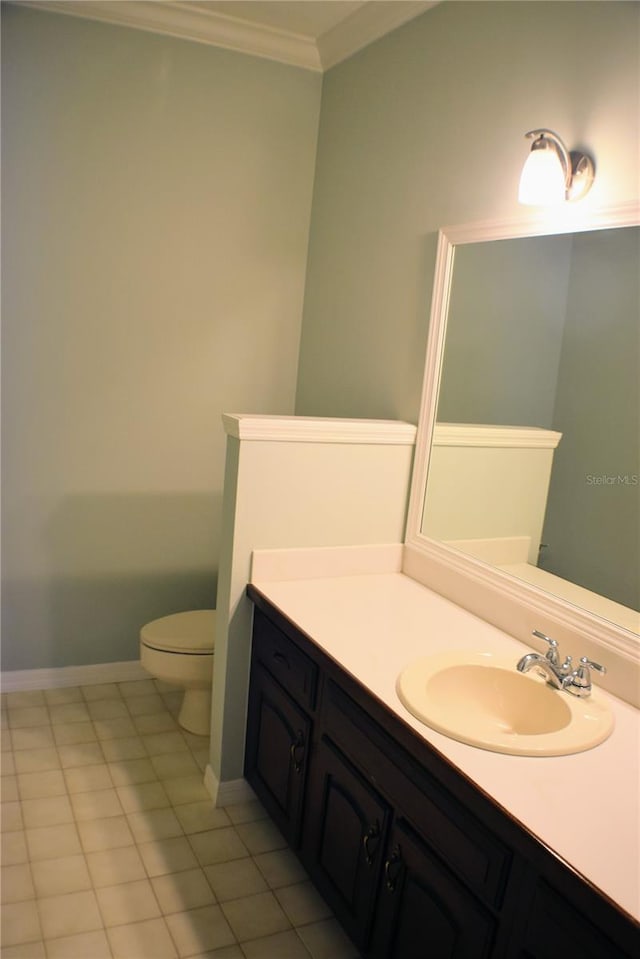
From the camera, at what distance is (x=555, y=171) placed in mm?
1772

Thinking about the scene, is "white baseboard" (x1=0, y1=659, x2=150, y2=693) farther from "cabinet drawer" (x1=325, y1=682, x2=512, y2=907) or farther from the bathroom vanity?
"cabinet drawer" (x1=325, y1=682, x2=512, y2=907)

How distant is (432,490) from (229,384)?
3.66 ft

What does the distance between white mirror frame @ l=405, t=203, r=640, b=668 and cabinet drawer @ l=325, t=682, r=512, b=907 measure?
1.69ft

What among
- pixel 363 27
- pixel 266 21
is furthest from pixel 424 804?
pixel 266 21

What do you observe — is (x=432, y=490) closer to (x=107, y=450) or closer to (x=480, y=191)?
(x=480, y=191)

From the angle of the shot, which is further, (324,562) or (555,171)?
(324,562)

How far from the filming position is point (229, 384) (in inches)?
122

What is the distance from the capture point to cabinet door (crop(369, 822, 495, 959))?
4.46ft

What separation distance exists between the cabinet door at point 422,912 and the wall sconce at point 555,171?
145cm

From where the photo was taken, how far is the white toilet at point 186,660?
2674 millimetres

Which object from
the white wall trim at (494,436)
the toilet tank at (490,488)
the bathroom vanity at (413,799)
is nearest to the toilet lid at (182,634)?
the bathroom vanity at (413,799)

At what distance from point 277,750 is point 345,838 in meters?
0.42

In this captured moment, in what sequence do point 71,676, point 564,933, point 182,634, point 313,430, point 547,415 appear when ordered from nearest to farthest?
point 564,933 < point 547,415 < point 313,430 < point 182,634 < point 71,676

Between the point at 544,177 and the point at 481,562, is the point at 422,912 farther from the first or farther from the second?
the point at 544,177
